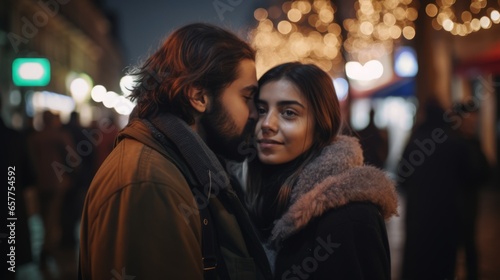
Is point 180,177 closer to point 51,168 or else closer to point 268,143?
point 268,143

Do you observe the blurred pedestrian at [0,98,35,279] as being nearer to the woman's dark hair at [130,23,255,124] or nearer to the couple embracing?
the couple embracing

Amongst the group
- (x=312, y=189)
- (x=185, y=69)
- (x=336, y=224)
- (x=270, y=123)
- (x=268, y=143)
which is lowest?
(x=336, y=224)

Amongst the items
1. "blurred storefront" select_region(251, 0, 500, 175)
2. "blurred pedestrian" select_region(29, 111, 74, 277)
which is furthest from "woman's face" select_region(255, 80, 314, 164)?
"blurred pedestrian" select_region(29, 111, 74, 277)

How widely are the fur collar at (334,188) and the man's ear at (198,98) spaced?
70 cm

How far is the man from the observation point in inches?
80.3

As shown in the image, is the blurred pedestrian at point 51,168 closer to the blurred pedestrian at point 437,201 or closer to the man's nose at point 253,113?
the blurred pedestrian at point 437,201

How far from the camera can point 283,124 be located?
3.07 meters

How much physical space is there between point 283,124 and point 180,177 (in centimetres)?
99

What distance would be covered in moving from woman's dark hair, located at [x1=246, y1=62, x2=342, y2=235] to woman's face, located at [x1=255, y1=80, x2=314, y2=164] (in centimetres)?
4

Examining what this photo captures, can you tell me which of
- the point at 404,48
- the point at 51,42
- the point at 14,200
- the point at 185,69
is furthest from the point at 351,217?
the point at 51,42

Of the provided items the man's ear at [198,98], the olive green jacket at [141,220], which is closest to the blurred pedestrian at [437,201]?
the man's ear at [198,98]

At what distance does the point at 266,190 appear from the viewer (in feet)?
10.4

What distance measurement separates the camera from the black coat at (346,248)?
261 cm

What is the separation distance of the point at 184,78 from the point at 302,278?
1104mm
